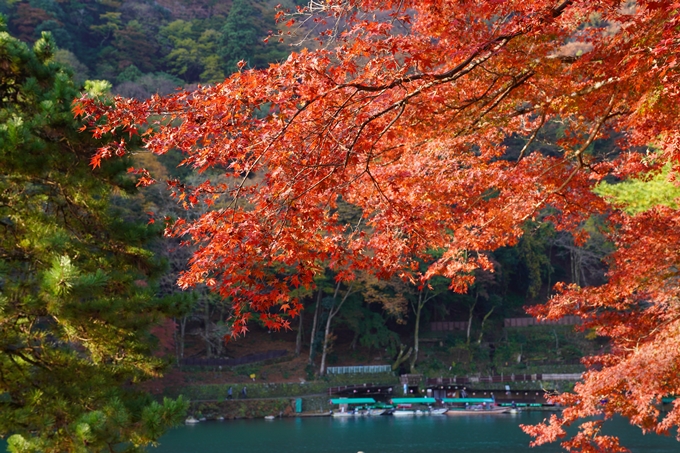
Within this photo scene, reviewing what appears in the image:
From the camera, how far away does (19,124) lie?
15.0ft

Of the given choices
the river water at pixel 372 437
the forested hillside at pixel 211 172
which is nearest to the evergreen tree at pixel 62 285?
the river water at pixel 372 437

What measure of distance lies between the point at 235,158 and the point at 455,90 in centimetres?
200

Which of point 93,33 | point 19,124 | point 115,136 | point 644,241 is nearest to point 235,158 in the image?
point 19,124

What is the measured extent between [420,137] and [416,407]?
1919 cm

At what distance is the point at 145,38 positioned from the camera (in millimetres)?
30172

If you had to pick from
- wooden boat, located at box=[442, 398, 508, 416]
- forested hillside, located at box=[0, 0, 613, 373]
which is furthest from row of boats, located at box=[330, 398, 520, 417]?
forested hillside, located at box=[0, 0, 613, 373]

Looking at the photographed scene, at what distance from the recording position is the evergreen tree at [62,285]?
455 cm

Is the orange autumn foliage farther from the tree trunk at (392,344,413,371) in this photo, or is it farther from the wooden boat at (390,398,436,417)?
the tree trunk at (392,344,413,371)

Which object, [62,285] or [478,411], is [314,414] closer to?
[478,411]

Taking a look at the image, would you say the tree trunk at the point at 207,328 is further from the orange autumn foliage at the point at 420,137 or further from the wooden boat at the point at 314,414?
the orange autumn foliage at the point at 420,137

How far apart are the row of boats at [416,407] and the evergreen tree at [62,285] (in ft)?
52.9

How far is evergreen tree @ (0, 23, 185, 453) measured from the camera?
455cm

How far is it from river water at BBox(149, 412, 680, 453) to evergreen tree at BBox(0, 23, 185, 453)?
9.75 m

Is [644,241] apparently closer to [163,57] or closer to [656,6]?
[656,6]
